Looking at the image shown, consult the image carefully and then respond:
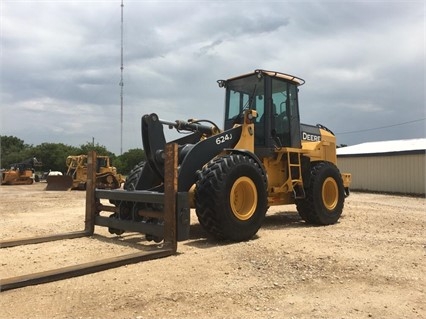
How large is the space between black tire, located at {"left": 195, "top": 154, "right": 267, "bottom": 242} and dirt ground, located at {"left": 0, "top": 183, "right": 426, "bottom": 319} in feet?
0.90

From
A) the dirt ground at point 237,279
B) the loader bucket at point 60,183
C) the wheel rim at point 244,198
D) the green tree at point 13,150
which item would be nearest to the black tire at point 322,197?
the dirt ground at point 237,279

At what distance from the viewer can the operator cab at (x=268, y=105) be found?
8469 millimetres

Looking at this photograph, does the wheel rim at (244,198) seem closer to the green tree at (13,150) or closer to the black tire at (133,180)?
the black tire at (133,180)

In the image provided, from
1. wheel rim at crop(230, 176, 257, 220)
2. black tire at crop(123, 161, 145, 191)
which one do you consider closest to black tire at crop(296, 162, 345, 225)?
wheel rim at crop(230, 176, 257, 220)

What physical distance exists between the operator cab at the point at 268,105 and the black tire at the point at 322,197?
80 cm

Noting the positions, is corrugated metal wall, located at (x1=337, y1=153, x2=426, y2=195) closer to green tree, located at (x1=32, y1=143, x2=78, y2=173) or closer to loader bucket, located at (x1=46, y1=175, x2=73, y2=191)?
loader bucket, located at (x1=46, y1=175, x2=73, y2=191)

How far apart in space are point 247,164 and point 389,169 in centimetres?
1986

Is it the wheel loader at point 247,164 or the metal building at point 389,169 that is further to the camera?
the metal building at point 389,169

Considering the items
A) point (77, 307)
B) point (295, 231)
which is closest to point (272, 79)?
point (295, 231)

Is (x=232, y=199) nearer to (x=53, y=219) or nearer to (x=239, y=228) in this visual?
(x=239, y=228)

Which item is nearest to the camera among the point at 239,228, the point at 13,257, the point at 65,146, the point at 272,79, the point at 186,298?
the point at 186,298

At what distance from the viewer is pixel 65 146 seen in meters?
66.6

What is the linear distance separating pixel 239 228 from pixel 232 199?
461mm

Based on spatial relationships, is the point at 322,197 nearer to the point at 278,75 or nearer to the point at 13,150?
the point at 278,75
